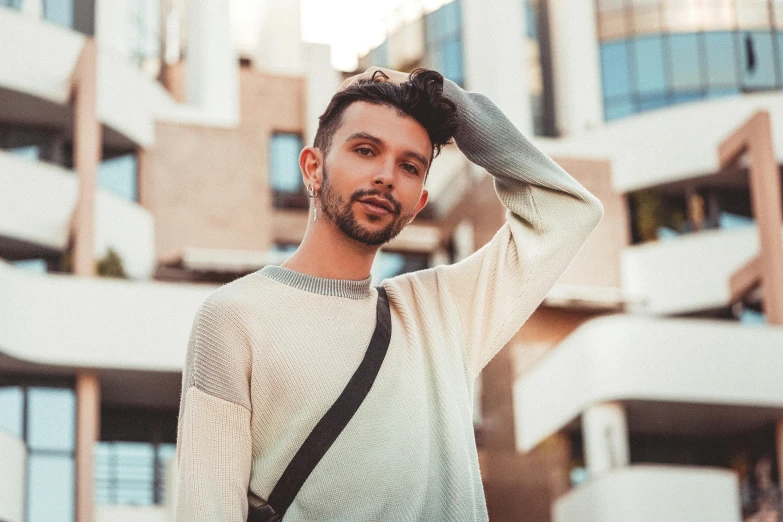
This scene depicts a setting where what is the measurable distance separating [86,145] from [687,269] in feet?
38.0

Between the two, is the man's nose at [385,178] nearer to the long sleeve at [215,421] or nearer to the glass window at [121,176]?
the long sleeve at [215,421]

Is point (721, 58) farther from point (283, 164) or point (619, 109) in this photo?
point (283, 164)

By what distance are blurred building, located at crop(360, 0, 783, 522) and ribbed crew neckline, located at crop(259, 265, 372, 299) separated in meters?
20.4

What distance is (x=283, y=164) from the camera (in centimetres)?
3031

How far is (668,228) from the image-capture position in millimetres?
30109

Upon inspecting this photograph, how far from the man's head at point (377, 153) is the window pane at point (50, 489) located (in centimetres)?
2019

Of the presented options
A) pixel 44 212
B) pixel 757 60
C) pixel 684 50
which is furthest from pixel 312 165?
pixel 757 60

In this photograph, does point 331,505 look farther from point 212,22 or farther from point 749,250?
point 212,22

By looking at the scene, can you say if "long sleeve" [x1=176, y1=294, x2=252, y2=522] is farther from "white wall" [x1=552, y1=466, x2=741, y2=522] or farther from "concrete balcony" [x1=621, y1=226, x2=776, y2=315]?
"concrete balcony" [x1=621, y1=226, x2=776, y2=315]

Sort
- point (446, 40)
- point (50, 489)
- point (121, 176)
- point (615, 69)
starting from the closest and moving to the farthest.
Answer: point (50, 489) → point (121, 176) → point (615, 69) → point (446, 40)

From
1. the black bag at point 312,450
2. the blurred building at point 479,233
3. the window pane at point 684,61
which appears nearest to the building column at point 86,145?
the blurred building at point 479,233

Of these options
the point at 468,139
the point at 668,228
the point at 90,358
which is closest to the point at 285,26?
the point at 668,228

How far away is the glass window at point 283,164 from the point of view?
30203mm

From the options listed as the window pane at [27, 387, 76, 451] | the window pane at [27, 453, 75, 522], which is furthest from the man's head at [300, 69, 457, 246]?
the window pane at [27, 387, 76, 451]
